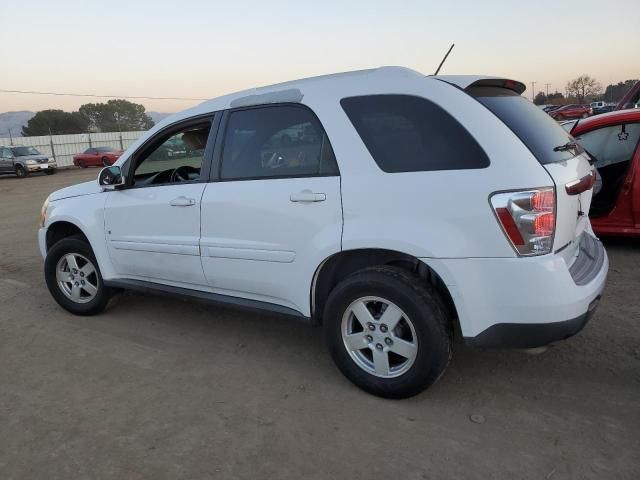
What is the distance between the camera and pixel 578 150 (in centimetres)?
316

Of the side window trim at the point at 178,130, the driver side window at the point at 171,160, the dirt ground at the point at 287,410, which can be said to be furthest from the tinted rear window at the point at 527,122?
the driver side window at the point at 171,160

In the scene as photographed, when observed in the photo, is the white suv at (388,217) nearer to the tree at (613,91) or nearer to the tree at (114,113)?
the tree at (114,113)

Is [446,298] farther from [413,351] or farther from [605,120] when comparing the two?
[605,120]

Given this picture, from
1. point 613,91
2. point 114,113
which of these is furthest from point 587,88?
point 114,113

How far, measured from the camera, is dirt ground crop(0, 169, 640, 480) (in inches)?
95.7

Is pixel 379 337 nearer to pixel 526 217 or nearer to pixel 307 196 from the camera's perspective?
pixel 307 196

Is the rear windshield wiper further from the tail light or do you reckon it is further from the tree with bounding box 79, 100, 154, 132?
the tree with bounding box 79, 100, 154, 132

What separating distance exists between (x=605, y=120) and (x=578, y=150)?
9.92ft

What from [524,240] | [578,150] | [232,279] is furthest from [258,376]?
[578,150]

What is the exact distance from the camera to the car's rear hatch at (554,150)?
2.56m

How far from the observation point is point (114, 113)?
200 feet

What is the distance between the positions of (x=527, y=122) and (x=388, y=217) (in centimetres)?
95

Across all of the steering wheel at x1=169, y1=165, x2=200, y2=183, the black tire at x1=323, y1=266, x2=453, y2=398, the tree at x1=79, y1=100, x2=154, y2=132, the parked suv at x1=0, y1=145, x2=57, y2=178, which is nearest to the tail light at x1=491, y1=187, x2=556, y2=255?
the black tire at x1=323, y1=266, x2=453, y2=398

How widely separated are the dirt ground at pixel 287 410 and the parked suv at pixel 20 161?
2425 centimetres
